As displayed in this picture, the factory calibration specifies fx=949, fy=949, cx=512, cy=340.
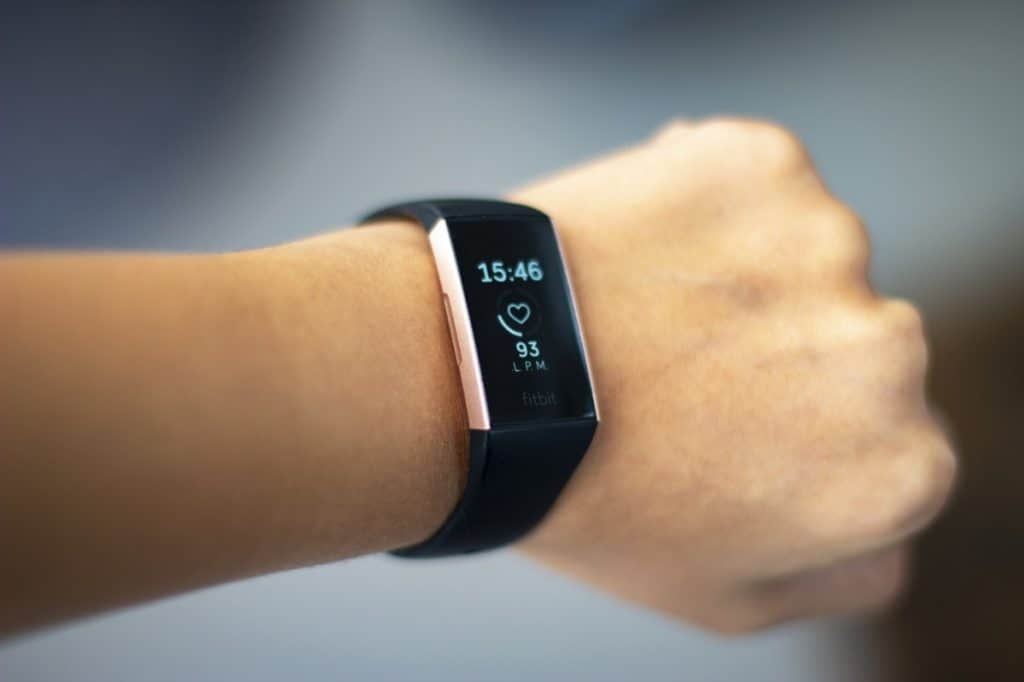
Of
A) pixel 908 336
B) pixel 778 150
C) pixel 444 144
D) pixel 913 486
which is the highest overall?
pixel 444 144

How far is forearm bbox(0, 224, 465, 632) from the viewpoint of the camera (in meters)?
0.47

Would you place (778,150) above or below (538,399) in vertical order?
above

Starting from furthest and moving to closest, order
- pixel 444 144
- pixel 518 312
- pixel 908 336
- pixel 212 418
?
pixel 444 144 → pixel 908 336 → pixel 518 312 → pixel 212 418

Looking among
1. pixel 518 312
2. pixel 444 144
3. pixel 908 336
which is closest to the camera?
pixel 518 312

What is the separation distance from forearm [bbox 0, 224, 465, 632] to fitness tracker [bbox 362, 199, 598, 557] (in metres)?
0.03

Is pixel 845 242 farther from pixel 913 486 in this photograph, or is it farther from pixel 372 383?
pixel 372 383

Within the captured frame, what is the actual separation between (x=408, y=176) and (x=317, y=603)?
0.60 metres

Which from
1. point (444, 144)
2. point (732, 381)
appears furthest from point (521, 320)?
point (444, 144)

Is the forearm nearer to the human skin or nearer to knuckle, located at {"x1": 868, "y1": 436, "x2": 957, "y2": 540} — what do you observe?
the human skin

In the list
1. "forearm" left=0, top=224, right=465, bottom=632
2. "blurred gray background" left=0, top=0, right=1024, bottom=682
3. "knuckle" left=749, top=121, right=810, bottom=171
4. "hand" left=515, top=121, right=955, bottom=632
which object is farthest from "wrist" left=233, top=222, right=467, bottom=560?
"blurred gray background" left=0, top=0, right=1024, bottom=682

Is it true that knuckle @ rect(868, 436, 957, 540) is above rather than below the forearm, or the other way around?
below

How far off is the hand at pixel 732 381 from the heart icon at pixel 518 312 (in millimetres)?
71

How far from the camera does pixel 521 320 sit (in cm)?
61

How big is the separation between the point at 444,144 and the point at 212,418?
898mm
